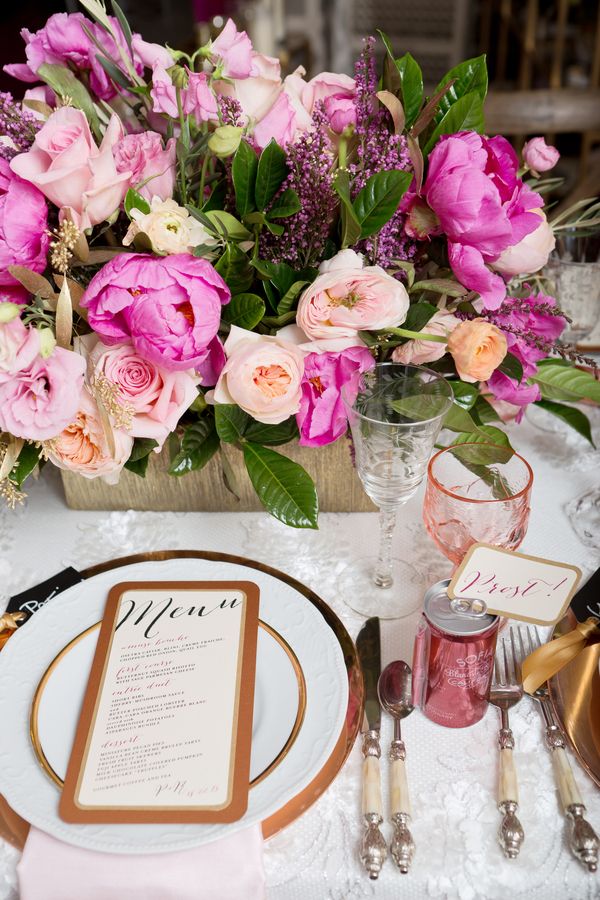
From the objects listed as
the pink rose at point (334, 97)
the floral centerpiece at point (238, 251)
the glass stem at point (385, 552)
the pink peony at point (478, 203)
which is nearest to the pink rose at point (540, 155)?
the floral centerpiece at point (238, 251)

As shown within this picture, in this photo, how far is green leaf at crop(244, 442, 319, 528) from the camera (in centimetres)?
73

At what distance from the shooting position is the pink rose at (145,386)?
676 mm

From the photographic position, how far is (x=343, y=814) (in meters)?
0.58

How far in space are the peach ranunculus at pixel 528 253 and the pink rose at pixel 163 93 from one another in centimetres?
36

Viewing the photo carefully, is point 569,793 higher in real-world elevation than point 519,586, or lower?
lower

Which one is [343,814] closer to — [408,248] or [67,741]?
[67,741]

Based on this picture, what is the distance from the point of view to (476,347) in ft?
2.21

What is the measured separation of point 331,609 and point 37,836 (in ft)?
1.06

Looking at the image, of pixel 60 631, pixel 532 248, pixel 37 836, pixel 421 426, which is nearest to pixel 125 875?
pixel 37 836

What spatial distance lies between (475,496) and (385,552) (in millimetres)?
115

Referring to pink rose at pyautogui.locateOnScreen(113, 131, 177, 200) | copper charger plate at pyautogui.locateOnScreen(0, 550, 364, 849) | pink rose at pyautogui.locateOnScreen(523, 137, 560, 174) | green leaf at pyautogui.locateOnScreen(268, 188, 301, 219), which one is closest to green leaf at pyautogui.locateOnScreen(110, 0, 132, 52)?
pink rose at pyautogui.locateOnScreen(113, 131, 177, 200)

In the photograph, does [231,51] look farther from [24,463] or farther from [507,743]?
[507,743]

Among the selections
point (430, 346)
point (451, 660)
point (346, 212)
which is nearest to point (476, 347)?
point (430, 346)

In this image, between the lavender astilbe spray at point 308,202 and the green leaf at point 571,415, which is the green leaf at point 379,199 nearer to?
the lavender astilbe spray at point 308,202
